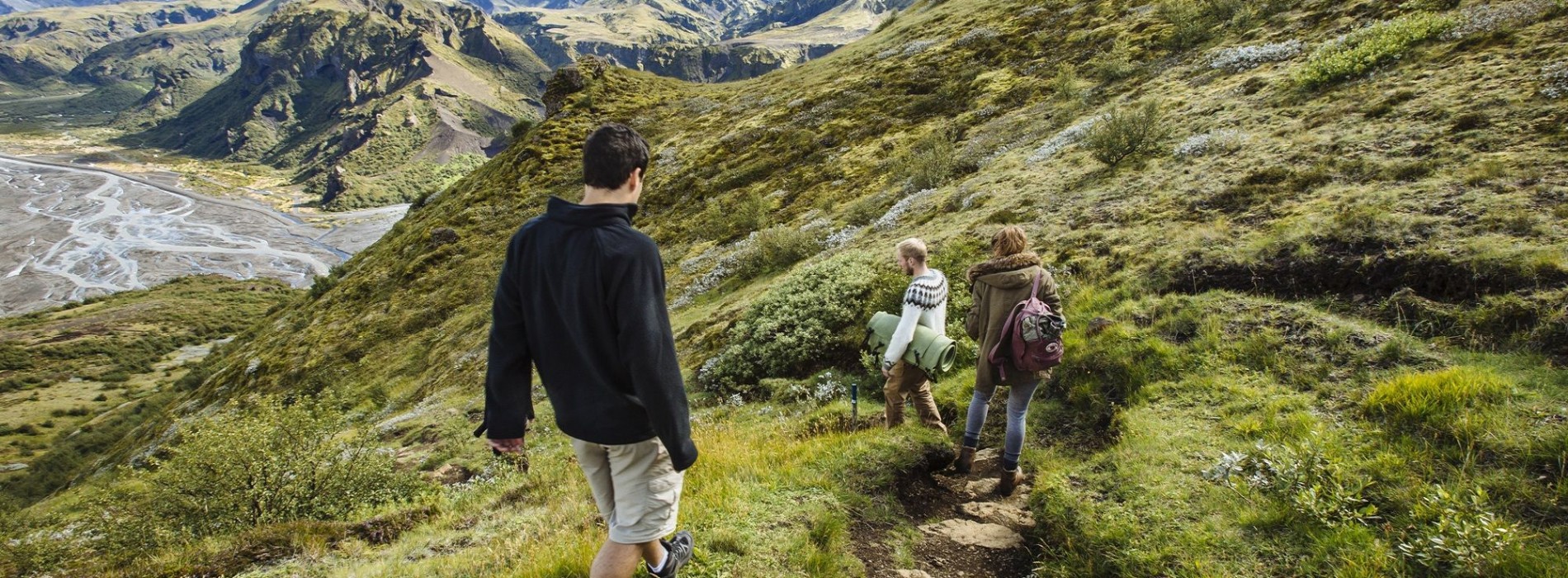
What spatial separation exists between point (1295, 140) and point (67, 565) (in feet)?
64.7

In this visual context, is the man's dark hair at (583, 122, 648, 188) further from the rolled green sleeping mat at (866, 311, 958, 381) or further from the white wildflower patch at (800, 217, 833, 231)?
the white wildflower patch at (800, 217, 833, 231)

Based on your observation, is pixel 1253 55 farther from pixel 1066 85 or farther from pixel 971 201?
pixel 971 201

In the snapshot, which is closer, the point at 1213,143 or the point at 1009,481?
the point at 1009,481

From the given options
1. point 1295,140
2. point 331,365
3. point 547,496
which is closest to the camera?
point 547,496

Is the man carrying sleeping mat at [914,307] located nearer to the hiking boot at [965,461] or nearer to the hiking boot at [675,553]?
the hiking boot at [965,461]

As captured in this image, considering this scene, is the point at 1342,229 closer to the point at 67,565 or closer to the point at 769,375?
the point at 769,375

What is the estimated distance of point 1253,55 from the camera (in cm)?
1744

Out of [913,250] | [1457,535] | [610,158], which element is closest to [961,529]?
[913,250]

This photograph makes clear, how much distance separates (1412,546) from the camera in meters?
3.78

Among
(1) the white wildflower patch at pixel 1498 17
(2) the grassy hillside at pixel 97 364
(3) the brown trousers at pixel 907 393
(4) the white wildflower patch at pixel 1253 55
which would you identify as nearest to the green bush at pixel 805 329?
(3) the brown trousers at pixel 907 393

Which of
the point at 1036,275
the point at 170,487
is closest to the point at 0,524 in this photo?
the point at 170,487

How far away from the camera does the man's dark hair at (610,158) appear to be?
11.4ft

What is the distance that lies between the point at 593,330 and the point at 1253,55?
21.5m

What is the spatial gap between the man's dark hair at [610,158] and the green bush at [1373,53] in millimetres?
15877
